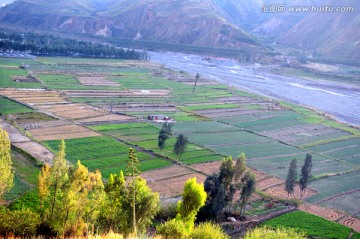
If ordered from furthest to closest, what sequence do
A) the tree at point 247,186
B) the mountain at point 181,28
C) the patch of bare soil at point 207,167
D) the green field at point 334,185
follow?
the mountain at point 181,28
the patch of bare soil at point 207,167
the green field at point 334,185
the tree at point 247,186

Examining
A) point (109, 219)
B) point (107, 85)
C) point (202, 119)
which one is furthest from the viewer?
point (107, 85)

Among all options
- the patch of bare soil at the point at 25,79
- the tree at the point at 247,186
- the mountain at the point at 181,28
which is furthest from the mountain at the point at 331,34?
the tree at the point at 247,186

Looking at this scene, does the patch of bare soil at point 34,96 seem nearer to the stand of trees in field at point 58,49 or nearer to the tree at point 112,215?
the tree at point 112,215

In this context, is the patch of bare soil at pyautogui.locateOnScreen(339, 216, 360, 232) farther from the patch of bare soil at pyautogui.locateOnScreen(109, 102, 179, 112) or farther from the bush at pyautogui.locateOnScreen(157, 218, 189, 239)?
the patch of bare soil at pyautogui.locateOnScreen(109, 102, 179, 112)

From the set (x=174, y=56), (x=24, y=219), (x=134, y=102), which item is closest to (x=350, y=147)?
(x=134, y=102)

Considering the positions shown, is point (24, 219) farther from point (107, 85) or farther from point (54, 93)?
point (107, 85)

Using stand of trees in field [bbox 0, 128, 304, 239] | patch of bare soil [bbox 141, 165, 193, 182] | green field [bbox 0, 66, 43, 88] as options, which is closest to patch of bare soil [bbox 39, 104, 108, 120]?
green field [bbox 0, 66, 43, 88]
